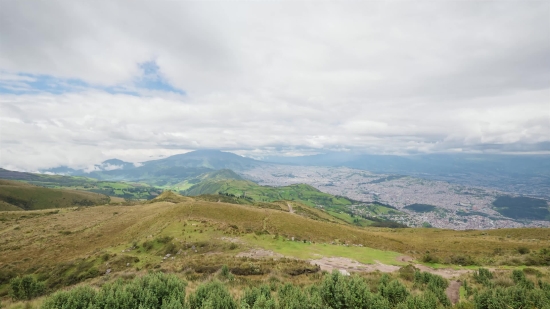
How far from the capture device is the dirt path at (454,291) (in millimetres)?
15413

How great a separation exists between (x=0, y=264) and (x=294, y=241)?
129 feet

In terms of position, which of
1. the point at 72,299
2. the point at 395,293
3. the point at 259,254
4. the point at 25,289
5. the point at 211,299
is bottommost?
the point at 259,254

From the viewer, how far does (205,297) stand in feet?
38.0

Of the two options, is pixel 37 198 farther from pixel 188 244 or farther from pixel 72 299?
pixel 72 299

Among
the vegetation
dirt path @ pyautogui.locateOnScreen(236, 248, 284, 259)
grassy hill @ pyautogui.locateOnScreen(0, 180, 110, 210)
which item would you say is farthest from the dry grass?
grassy hill @ pyautogui.locateOnScreen(0, 180, 110, 210)

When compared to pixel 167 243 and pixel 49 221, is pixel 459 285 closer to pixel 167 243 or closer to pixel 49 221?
pixel 167 243

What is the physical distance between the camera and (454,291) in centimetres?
1702

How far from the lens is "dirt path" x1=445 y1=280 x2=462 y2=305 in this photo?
15.4 metres

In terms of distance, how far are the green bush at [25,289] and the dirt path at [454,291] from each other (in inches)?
1300

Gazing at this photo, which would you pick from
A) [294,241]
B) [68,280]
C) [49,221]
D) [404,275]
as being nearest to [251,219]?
[294,241]

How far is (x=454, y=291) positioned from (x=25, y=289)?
1399 inches

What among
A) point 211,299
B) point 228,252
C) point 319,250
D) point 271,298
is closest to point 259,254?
point 228,252

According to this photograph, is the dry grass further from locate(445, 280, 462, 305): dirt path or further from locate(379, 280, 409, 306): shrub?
locate(379, 280, 409, 306): shrub

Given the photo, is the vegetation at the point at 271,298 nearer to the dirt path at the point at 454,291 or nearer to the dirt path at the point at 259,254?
the dirt path at the point at 454,291
